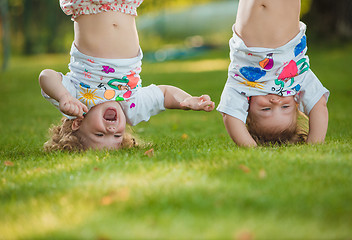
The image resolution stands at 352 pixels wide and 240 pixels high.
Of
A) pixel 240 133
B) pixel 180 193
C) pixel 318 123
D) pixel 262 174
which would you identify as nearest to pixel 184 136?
pixel 240 133

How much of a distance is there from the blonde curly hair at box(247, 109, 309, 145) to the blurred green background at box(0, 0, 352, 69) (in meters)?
10.4

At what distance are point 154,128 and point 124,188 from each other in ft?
11.2

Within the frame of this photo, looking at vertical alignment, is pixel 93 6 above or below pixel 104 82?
above

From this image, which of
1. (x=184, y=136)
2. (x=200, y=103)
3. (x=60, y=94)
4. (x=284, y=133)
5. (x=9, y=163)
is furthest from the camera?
(x=184, y=136)

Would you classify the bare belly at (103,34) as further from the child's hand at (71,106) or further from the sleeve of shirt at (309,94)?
the sleeve of shirt at (309,94)

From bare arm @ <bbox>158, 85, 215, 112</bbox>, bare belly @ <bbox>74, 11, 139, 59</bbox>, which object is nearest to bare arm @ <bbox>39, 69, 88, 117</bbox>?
bare belly @ <bbox>74, 11, 139, 59</bbox>

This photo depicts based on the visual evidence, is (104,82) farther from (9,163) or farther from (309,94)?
(309,94)

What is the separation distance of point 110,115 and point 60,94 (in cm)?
49

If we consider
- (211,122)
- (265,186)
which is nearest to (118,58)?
(265,186)

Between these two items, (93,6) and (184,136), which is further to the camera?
(184,136)

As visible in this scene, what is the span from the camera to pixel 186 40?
2941 centimetres

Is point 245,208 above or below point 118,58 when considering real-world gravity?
below

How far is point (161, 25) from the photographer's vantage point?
31.8m

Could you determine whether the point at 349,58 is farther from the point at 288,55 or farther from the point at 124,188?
the point at 124,188
